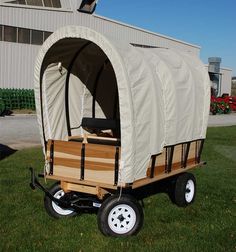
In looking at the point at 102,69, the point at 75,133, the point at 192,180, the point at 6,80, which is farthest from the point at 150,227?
the point at 6,80

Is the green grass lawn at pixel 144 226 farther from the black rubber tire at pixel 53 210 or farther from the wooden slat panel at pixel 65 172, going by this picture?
the wooden slat panel at pixel 65 172

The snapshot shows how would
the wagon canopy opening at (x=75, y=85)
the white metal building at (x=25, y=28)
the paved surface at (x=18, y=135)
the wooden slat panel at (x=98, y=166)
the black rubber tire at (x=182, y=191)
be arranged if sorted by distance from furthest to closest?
the white metal building at (x=25, y=28)
the paved surface at (x=18, y=135)
the black rubber tire at (x=182, y=191)
the wagon canopy opening at (x=75, y=85)
the wooden slat panel at (x=98, y=166)

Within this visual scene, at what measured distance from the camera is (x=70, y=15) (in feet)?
119

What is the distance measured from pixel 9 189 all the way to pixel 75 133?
5.49ft

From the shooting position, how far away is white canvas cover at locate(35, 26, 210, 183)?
20.4 ft

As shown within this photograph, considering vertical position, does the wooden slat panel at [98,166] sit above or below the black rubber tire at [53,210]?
above

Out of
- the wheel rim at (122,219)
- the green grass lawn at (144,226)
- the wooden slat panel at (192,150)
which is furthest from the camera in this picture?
the wooden slat panel at (192,150)

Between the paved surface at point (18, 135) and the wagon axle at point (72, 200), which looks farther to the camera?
Result: the paved surface at point (18, 135)

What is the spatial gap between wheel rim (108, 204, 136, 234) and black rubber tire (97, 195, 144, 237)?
0.01m

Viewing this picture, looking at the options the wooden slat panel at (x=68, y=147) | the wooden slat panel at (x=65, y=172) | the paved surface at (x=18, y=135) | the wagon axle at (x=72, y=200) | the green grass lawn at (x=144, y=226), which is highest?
the wooden slat panel at (x=68, y=147)

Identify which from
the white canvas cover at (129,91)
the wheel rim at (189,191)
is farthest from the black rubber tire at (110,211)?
the wheel rim at (189,191)

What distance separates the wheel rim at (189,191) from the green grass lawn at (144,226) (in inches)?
5.6

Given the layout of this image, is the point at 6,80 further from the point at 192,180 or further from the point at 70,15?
the point at 192,180

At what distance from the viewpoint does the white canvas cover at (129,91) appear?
6.23 m
